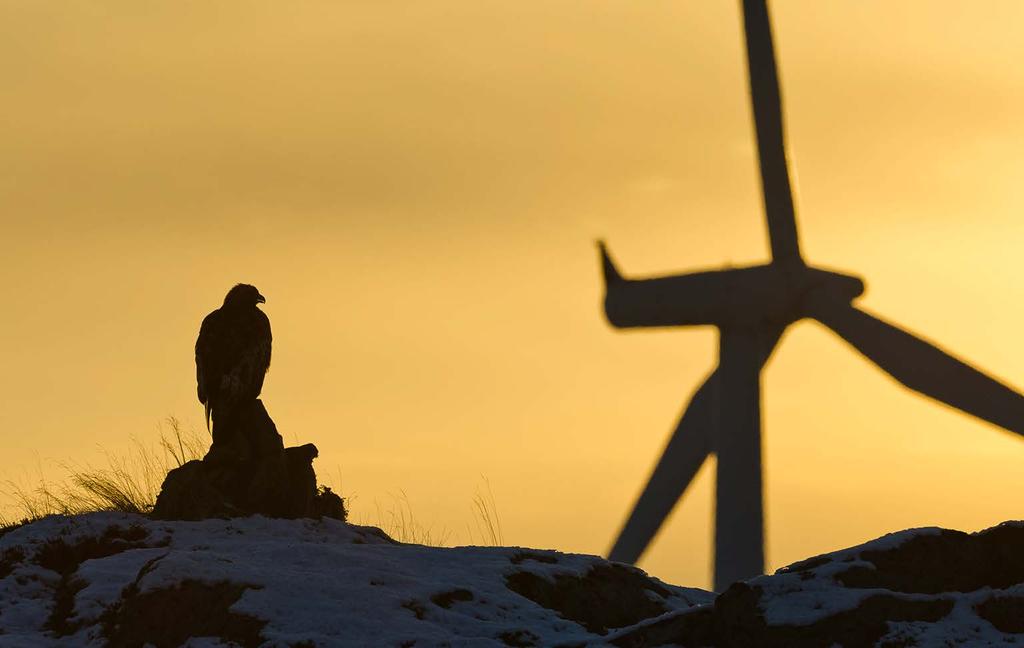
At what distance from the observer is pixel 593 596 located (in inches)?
1062

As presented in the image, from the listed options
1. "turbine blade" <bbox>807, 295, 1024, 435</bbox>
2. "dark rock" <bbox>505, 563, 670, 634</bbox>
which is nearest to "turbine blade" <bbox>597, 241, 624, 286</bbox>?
"turbine blade" <bbox>807, 295, 1024, 435</bbox>

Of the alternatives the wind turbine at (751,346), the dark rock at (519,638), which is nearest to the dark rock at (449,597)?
the dark rock at (519,638)

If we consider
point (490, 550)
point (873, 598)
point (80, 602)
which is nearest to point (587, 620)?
point (490, 550)

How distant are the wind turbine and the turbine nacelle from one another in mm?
25

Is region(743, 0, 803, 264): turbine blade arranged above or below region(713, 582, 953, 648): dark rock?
above

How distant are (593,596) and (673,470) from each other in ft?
68.5

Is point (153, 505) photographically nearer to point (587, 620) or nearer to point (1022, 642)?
point (587, 620)

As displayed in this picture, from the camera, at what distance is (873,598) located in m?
22.7

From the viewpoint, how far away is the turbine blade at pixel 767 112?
144 ft

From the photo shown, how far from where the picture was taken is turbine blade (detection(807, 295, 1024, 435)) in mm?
42750

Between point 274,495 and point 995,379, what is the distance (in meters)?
20.0

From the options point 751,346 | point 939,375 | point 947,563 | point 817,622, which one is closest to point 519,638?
point 817,622

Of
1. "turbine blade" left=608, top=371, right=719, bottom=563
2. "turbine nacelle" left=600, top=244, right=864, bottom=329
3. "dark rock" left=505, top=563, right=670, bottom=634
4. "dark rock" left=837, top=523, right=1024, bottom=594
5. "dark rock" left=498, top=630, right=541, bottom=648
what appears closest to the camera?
"dark rock" left=837, top=523, right=1024, bottom=594

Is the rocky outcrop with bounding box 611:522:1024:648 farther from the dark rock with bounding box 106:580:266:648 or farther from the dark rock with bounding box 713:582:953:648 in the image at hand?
the dark rock with bounding box 106:580:266:648
